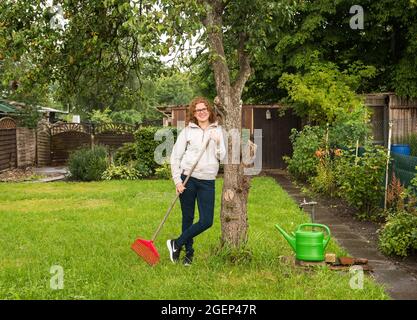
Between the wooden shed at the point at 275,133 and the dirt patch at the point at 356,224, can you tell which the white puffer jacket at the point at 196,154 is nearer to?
the dirt patch at the point at 356,224

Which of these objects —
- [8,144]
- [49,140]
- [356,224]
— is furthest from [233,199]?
[49,140]

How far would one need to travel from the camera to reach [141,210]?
9.72 metres

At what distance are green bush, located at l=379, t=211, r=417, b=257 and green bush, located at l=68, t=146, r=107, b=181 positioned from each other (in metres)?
11.3

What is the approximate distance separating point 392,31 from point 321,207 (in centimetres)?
901

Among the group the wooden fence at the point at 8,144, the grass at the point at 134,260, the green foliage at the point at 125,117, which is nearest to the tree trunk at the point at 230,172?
the grass at the point at 134,260

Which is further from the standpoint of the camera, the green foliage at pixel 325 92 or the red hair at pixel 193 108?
the green foliage at pixel 325 92

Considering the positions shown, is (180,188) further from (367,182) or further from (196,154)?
(367,182)

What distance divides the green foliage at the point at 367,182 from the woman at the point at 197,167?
4.02 m

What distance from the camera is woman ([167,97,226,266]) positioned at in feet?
18.6

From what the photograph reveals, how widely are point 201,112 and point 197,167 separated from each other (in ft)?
2.06

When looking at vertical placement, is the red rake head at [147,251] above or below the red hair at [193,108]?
below

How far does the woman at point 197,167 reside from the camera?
5.66 meters

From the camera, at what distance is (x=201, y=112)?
5.77m

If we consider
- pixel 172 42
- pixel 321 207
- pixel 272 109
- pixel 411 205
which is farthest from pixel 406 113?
pixel 172 42
